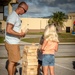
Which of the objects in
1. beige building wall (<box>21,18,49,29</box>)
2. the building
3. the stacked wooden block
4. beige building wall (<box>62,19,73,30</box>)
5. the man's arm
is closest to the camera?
the man's arm

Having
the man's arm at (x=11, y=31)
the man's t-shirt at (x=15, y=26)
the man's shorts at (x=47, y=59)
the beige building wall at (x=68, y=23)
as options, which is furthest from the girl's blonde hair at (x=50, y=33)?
the beige building wall at (x=68, y=23)

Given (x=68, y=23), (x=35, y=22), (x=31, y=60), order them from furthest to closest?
(x=68, y=23) → (x=35, y=22) → (x=31, y=60)

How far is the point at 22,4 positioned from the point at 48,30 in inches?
32.9

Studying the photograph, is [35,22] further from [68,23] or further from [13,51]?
[13,51]

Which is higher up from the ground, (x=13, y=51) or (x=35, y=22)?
(x=35, y=22)

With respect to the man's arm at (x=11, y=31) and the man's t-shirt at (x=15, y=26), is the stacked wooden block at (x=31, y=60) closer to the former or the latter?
the man's t-shirt at (x=15, y=26)

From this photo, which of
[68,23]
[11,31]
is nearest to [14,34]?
[11,31]

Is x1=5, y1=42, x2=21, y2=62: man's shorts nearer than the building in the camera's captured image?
Yes

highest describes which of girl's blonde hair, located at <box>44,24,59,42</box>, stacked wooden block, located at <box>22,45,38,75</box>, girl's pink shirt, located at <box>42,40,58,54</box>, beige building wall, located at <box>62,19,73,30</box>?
beige building wall, located at <box>62,19,73,30</box>

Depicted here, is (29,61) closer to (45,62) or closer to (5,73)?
(45,62)

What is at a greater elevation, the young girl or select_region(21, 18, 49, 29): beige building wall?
select_region(21, 18, 49, 29): beige building wall

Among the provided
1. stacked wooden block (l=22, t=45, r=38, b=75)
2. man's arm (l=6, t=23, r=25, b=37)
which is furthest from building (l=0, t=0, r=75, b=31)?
man's arm (l=6, t=23, r=25, b=37)

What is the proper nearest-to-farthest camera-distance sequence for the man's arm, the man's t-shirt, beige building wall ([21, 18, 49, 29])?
the man's arm → the man's t-shirt → beige building wall ([21, 18, 49, 29])

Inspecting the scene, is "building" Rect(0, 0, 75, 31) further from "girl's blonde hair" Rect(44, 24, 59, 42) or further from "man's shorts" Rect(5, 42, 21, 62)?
Answer: "girl's blonde hair" Rect(44, 24, 59, 42)
